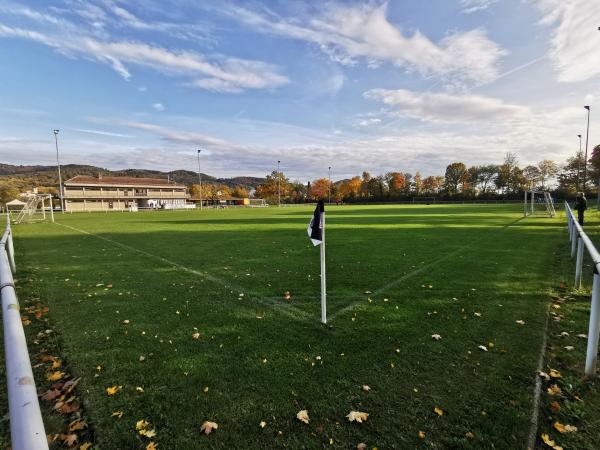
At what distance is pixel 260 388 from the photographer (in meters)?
3.64

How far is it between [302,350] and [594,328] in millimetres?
3387

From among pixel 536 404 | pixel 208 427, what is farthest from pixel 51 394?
pixel 536 404

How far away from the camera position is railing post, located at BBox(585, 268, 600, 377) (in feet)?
11.6

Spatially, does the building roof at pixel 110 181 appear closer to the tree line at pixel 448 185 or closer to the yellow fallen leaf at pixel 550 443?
the tree line at pixel 448 185

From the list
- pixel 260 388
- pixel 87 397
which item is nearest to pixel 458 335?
pixel 260 388

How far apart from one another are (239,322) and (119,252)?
9.36 meters

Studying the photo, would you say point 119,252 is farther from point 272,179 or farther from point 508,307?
point 272,179

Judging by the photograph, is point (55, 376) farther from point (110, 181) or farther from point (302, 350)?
point (110, 181)

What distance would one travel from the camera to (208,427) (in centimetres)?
304

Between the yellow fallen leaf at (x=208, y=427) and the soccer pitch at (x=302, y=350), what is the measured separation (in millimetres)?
48

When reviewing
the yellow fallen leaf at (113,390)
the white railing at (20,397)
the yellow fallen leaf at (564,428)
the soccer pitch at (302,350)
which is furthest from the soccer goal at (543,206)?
the white railing at (20,397)

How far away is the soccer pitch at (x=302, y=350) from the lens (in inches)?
121

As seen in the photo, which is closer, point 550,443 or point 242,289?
point 550,443

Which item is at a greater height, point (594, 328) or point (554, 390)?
point (594, 328)
